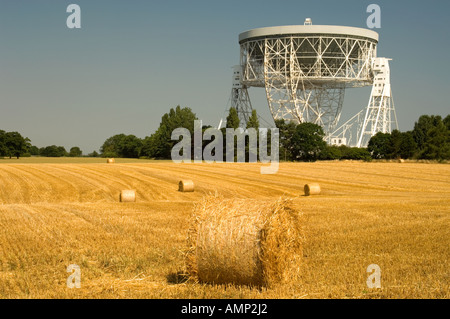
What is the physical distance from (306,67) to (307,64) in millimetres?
709

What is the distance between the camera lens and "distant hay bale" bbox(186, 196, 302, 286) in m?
9.44

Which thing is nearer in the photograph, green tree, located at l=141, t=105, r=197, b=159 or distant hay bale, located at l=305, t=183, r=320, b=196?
distant hay bale, located at l=305, t=183, r=320, b=196

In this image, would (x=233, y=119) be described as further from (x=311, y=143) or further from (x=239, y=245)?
(x=239, y=245)

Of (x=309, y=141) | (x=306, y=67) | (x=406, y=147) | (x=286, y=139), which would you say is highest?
(x=306, y=67)

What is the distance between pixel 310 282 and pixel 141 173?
111ft

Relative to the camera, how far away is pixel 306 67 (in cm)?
7606

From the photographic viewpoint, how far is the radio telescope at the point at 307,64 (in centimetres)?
7381

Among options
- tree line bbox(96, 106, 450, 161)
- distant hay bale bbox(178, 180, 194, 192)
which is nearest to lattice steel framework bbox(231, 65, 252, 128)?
tree line bbox(96, 106, 450, 161)

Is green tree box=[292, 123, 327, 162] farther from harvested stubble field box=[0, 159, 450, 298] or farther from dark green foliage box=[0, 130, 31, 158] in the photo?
harvested stubble field box=[0, 159, 450, 298]

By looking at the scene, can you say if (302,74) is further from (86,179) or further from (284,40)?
(86,179)

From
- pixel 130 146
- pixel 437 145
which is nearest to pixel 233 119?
pixel 130 146

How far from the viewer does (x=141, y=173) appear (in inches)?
1689

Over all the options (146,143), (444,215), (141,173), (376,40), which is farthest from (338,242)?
(146,143)

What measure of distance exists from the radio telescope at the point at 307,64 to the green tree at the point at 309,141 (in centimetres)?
116
